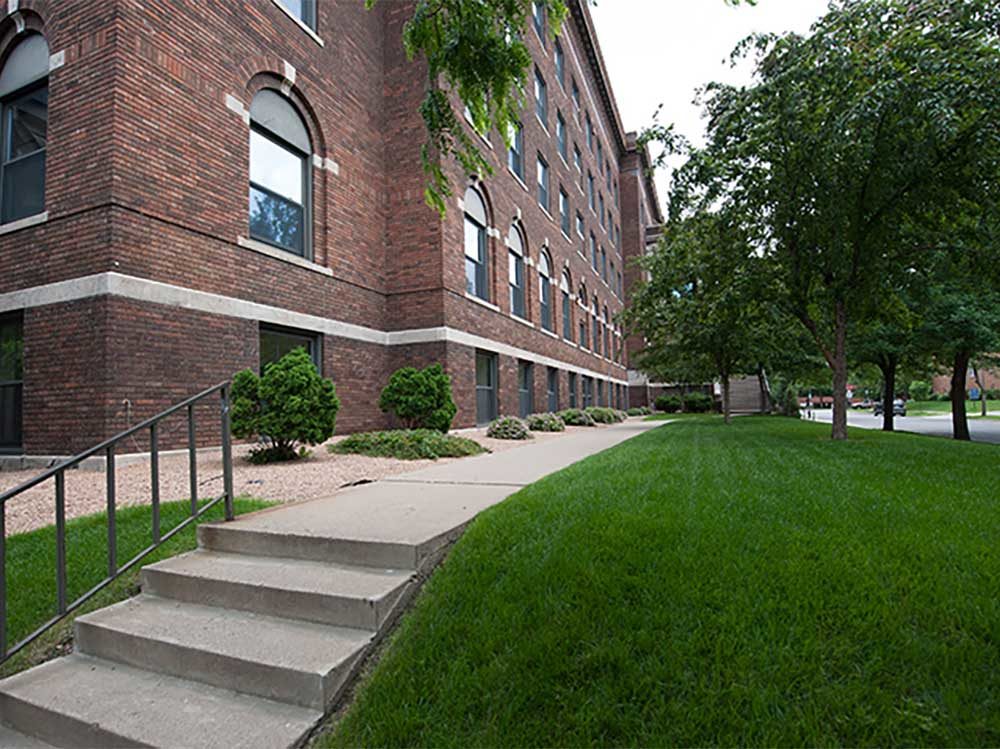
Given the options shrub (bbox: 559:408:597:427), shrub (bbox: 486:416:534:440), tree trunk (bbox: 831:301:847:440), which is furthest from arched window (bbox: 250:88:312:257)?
shrub (bbox: 559:408:597:427)

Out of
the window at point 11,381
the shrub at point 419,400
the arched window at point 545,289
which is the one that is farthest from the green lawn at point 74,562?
the arched window at point 545,289

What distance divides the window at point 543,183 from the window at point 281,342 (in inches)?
480

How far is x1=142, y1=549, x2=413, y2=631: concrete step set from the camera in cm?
305

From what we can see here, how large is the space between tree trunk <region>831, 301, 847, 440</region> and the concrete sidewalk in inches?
335

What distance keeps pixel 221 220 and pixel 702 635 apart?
30.7 ft

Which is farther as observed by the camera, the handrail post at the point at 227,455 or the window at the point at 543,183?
the window at the point at 543,183

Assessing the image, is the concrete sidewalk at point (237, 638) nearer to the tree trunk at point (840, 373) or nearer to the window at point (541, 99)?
the tree trunk at point (840, 373)

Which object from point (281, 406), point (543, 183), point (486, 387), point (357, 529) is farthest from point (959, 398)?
point (357, 529)

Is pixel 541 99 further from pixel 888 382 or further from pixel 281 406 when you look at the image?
pixel 281 406

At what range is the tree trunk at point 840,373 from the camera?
32.5 feet

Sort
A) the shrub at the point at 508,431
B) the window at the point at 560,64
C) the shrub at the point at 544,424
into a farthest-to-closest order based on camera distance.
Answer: the window at the point at 560,64 < the shrub at the point at 544,424 < the shrub at the point at 508,431

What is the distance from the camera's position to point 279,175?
10.9 m

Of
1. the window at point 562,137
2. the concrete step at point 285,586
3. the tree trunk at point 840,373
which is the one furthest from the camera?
the window at point 562,137

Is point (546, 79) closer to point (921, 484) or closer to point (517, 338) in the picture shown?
point (517, 338)
